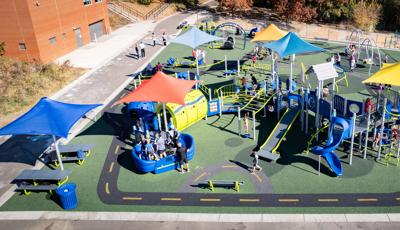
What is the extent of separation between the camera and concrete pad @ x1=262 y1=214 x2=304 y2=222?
1501 cm

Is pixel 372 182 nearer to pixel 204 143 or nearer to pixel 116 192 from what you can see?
pixel 204 143

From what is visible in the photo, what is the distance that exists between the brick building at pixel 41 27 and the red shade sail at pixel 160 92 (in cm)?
1938

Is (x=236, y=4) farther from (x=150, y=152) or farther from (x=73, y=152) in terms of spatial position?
(x=150, y=152)

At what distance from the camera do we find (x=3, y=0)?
33.5 m

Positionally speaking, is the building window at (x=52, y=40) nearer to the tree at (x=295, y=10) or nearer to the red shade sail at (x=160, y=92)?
the red shade sail at (x=160, y=92)

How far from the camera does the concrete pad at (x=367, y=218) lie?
14.7 metres

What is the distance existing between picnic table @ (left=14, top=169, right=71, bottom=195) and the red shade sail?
15.4ft

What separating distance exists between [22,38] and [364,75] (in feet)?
97.5

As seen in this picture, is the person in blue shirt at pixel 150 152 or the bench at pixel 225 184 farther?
the person in blue shirt at pixel 150 152

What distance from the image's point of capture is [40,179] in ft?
58.1

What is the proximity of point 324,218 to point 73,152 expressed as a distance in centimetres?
1315

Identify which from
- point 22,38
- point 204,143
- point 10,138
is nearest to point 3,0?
point 22,38

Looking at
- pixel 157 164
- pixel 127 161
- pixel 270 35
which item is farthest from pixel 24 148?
pixel 270 35

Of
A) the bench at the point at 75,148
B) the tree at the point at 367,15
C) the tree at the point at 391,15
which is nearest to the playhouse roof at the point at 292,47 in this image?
the bench at the point at 75,148
